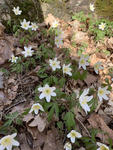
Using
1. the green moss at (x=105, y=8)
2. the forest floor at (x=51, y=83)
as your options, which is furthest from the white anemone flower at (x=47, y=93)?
the green moss at (x=105, y=8)

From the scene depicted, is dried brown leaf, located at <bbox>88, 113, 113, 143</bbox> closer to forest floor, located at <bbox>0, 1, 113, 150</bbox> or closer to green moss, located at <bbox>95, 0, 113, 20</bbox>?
forest floor, located at <bbox>0, 1, 113, 150</bbox>

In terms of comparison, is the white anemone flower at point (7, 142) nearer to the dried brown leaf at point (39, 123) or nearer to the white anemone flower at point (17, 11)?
the dried brown leaf at point (39, 123)

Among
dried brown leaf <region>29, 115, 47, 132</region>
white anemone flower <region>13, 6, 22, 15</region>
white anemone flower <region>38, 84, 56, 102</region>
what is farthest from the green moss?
dried brown leaf <region>29, 115, 47, 132</region>

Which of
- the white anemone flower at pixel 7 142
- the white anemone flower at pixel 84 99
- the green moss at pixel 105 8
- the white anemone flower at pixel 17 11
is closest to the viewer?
the white anemone flower at pixel 7 142

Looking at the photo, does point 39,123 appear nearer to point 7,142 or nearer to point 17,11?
point 7,142

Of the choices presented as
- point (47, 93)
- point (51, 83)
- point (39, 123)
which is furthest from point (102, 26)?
point (39, 123)

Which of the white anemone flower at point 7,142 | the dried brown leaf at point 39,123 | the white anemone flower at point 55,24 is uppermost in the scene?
the white anemone flower at point 55,24

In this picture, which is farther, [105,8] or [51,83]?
[105,8]

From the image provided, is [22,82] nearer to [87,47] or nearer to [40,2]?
[87,47]
